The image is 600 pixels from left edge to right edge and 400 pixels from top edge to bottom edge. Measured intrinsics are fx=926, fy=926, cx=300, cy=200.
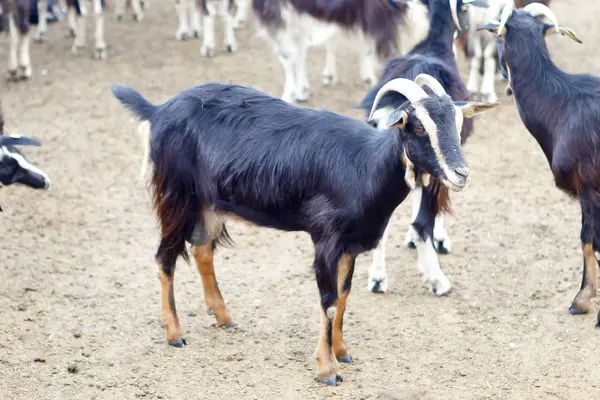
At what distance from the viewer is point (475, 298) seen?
6.69 m

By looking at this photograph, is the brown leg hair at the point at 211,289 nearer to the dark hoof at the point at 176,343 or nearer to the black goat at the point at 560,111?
the dark hoof at the point at 176,343

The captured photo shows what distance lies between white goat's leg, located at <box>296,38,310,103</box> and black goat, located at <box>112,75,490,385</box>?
5.15m

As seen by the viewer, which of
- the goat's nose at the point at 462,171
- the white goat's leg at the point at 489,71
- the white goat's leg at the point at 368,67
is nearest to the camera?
the goat's nose at the point at 462,171

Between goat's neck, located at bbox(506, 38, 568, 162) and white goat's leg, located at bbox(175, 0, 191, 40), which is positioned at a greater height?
goat's neck, located at bbox(506, 38, 568, 162)

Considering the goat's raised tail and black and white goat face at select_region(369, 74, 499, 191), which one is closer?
black and white goat face at select_region(369, 74, 499, 191)

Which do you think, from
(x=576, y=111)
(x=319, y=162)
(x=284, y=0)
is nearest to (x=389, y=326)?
(x=319, y=162)

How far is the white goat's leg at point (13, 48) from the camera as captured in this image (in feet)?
37.9

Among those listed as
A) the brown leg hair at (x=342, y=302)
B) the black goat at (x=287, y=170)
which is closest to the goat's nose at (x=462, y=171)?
the black goat at (x=287, y=170)

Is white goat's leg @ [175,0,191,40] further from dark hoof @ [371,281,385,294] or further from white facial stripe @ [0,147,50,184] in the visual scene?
dark hoof @ [371,281,385,294]

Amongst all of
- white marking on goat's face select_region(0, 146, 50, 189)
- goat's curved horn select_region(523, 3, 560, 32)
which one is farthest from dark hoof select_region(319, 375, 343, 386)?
white marking on goat's face select_region(0, 146, 50, 189)

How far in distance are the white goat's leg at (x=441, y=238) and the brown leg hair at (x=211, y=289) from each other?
203 centimetres

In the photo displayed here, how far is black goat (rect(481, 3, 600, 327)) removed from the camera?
5934 millimetres

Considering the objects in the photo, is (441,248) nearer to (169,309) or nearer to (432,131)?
(169,309)

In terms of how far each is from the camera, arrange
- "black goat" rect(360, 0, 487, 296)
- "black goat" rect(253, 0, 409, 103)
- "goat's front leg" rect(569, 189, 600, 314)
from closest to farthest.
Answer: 1. "goat's front leg" rect(569, 189, 600, 314)
2. "black goat" rect(360, 0, 487, 296)
3. "black goat" rect(253, 0, 409, 103)
